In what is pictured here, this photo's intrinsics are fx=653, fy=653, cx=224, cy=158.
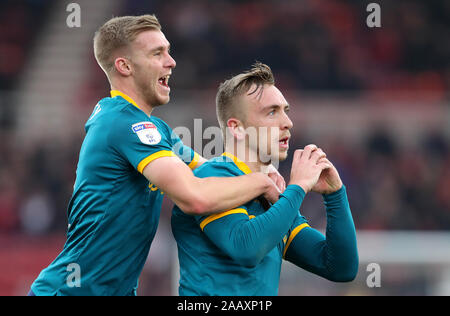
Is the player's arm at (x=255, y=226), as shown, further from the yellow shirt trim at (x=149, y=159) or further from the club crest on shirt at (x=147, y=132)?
the club crest on shirt at (x=147, y=132)

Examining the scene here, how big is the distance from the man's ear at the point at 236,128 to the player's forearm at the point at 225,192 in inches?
13.1

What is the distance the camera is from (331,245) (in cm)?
404

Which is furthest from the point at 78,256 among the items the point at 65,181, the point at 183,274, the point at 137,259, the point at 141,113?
the point at 65,181

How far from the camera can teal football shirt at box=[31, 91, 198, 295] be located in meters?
3.89

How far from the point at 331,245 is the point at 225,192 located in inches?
33.8

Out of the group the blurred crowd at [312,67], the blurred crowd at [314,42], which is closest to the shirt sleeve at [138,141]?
the blurred crowd at [312,67]

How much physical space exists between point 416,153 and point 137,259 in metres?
9.62

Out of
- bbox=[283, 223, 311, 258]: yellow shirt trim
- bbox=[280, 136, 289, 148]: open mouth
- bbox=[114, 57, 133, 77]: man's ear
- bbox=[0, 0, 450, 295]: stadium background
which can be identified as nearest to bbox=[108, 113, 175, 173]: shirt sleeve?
bbox=[114, 57, 133, 77]: man's ear

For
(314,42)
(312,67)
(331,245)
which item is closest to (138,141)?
(331,245)

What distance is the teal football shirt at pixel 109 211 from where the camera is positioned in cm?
389

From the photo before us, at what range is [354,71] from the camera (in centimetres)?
1411

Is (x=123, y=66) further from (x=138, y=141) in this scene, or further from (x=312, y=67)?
(x=312, y=67)

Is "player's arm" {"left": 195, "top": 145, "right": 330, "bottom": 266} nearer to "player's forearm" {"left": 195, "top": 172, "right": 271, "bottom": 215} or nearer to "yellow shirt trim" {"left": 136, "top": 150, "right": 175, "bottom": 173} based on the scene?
"player's forearm" {"left": 195, "top": 172, "right": 271, "bottom": 215}

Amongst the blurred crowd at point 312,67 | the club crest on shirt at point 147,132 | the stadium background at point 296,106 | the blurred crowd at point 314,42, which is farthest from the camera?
the blurred crowd at point 314,42
